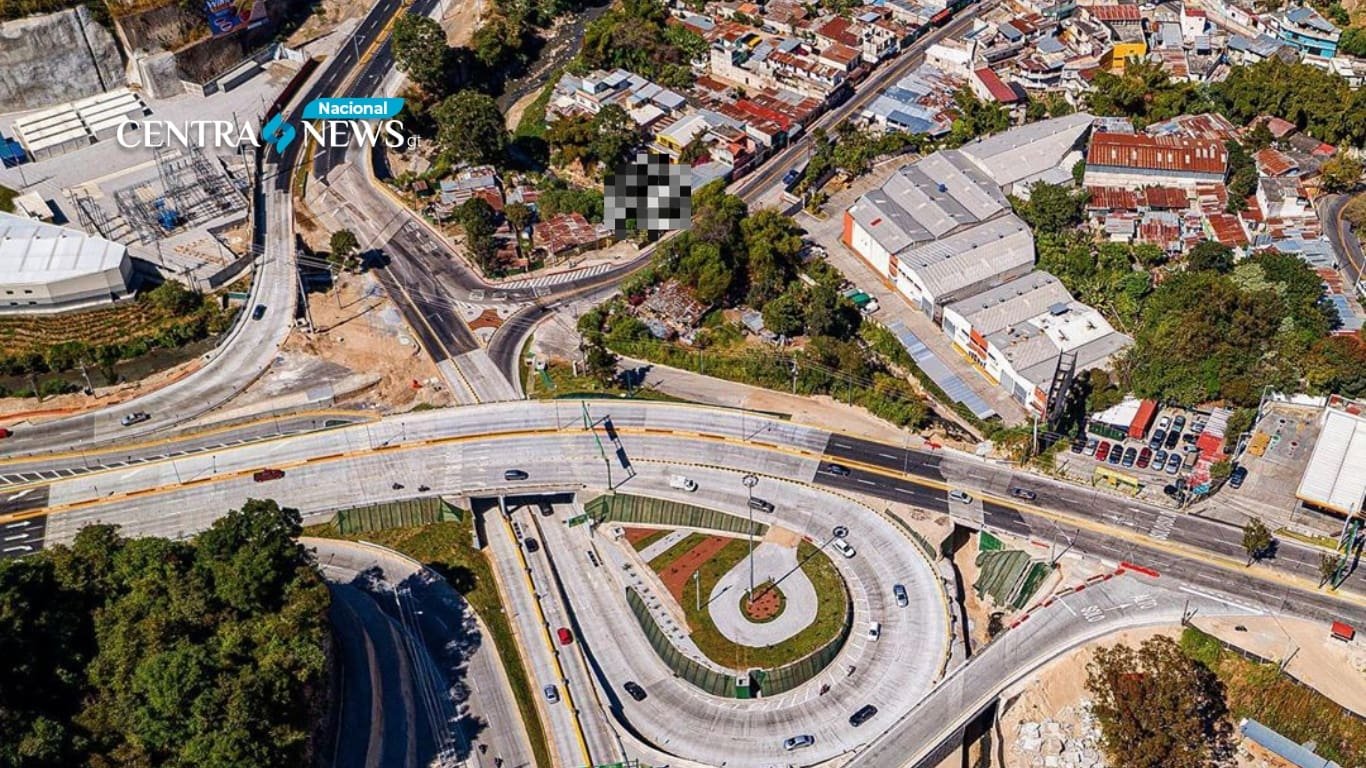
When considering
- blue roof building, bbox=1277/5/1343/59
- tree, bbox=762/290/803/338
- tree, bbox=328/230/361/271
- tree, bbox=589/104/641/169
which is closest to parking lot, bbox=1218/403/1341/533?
tree, bbox=762/290/803/338

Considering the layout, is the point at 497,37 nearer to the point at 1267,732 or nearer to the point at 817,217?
the point at 817,217

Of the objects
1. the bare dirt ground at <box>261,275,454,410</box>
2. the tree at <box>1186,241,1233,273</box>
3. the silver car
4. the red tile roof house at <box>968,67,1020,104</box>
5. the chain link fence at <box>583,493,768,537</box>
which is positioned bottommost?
the silver car

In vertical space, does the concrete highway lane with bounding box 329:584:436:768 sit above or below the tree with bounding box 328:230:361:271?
below

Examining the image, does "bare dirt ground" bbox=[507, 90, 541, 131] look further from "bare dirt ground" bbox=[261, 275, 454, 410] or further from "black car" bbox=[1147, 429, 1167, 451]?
"black car" bbox=[1147, 429, 1167, 451]

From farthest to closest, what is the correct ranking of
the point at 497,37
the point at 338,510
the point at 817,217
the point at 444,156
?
the point at 497,37
the point at 444,156
the point at 817,217
the point at 338,510

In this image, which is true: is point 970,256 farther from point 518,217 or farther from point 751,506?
point 518,217

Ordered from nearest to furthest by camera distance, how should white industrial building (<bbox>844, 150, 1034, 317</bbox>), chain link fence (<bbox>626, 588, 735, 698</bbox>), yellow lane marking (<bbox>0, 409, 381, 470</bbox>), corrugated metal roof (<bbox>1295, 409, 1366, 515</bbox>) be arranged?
chain link fence (<bbox>626, 588, 735, 698</bbox>) → corrugated metal roof (<bbox>1295, 409, 1366, 515</bbox>) → yellow lane marking (<bbox>0, 409, 381, 470</bbox>) → white industrial building (<bbox>844, 150, 1034, 317</bbox>)

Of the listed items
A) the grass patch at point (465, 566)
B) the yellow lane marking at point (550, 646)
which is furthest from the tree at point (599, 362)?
the grass patch at point (465, 566)

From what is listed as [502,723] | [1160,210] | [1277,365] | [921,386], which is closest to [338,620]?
[502,723]
